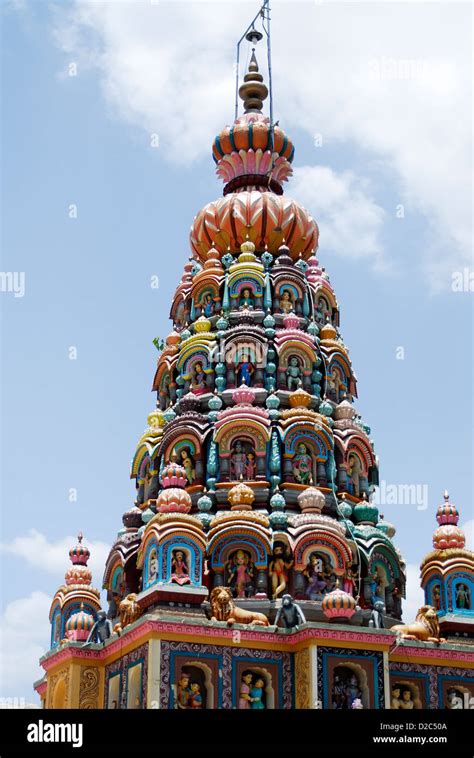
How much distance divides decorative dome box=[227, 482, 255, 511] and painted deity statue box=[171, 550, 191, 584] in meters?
2.76

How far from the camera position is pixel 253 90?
39.9 metres

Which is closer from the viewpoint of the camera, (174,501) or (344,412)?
(174,501)

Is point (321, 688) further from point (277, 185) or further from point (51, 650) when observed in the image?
point (277, 185)

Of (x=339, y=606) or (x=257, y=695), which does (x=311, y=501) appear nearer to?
(x=339, y=606)

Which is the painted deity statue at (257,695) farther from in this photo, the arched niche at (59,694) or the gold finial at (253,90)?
the gold finial at (253,90)

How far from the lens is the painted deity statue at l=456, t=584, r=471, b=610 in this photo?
30.8 meters

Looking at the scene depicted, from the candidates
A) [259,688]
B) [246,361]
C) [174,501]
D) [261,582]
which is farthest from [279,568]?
[246,361]

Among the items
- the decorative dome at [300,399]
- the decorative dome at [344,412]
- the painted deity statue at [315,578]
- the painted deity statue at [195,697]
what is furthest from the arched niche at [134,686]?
the decorative dome at [344,412]

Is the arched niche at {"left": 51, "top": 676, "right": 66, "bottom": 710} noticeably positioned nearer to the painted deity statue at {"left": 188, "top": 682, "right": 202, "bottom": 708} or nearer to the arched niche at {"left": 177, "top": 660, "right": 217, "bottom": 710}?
the arched niche at {"left": 177, "top": 660, "right": 217, "bottom": 710}

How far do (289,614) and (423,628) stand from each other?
397 cm

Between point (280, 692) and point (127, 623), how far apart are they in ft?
13.8

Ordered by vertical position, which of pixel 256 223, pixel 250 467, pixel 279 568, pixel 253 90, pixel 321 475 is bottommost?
pixel 279 568

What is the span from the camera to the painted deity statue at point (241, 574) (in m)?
29.1

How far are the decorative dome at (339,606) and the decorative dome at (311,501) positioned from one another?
3.78 metres
